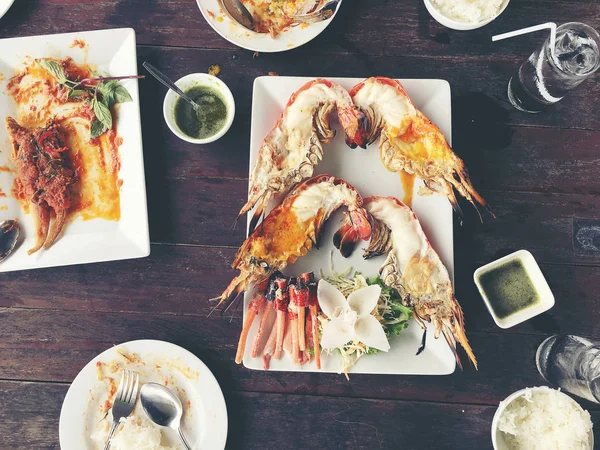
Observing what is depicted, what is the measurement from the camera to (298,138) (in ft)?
8.34

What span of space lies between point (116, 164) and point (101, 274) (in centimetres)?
63

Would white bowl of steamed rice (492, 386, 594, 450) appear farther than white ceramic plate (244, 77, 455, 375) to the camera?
No

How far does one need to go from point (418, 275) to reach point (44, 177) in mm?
2089

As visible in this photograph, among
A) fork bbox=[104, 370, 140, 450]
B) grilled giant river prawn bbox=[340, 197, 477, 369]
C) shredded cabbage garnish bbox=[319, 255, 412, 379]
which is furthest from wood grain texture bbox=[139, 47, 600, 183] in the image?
fork bbox=[104, 370, 140, 450]

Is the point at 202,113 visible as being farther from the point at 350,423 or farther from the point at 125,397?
the point at 350,423

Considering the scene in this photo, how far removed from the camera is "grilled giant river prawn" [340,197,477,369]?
2484mm

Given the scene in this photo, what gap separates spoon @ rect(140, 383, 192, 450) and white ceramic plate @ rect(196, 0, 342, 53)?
1898 millimetres

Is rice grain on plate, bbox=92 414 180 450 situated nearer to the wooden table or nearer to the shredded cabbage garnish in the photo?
the wooden table

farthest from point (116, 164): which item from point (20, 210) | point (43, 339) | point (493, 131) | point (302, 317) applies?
point (493, 131)

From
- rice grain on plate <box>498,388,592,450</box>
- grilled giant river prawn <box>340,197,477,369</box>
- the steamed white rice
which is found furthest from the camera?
the steamed white rice

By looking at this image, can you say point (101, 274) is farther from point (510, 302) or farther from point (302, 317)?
point (510, 302)

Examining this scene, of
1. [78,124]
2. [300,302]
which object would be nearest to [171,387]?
[300,302]

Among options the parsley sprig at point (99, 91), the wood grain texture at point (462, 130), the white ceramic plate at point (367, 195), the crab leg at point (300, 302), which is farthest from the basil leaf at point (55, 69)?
the crab leg at point (300, 302)

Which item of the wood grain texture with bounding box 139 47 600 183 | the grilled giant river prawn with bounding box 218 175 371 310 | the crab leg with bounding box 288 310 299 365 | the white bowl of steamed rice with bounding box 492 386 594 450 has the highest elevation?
the wood grain texture with bounding box 139 47 600 183
